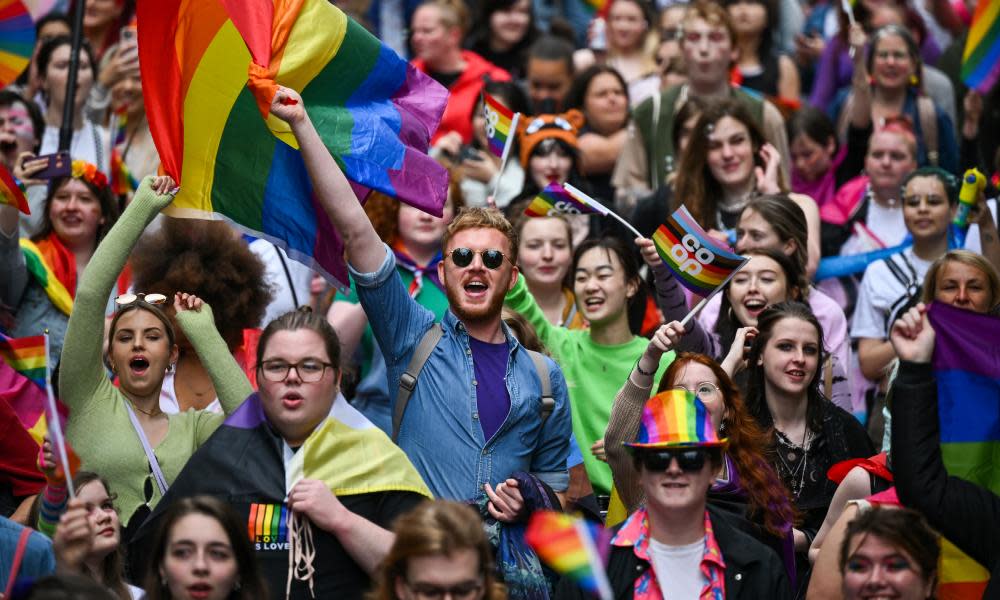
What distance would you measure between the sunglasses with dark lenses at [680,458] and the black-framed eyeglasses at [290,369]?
1.25 metres

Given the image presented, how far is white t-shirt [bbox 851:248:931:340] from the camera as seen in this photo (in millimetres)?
9383

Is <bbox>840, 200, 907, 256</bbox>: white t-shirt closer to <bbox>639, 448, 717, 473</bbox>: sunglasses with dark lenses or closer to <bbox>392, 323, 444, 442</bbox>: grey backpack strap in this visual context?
<bbox>392, 323, 444, 442</bbox>: grey backpack strap

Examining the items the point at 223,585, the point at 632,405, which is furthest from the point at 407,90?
the point at 223,585

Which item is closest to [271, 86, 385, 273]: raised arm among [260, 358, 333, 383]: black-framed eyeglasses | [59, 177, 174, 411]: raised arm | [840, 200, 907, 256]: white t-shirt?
[260, 358, 333, 383]: black-framed eyeglasses

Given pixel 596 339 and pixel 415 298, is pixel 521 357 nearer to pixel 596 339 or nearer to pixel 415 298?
pixel 596 339

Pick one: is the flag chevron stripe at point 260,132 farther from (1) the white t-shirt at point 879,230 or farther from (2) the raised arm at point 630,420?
(1) the white t-shirt at point 879,230

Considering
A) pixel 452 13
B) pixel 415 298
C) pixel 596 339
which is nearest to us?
pixel 596 339

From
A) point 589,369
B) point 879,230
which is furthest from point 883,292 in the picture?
point 589,369

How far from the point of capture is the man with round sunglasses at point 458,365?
22.2 feet

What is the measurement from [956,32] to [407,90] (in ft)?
24.3

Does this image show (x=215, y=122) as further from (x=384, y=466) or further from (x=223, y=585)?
(x=223, y=585)

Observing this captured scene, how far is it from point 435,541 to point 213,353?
219 cm

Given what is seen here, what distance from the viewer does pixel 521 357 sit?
7.01 metres

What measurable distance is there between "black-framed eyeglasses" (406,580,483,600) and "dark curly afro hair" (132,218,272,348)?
3.12 meters
